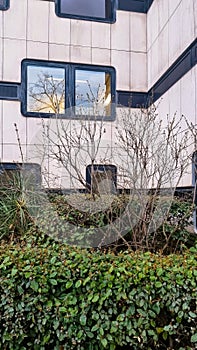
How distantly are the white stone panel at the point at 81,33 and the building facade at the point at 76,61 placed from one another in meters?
0.02

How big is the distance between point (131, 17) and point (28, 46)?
224 centimetres

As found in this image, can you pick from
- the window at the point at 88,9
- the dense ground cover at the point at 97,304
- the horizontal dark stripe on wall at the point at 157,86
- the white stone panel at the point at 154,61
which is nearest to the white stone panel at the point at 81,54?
the window at the point at 88,9

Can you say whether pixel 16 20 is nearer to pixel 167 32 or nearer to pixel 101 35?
pixel 101 35

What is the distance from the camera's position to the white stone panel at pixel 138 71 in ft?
23.1

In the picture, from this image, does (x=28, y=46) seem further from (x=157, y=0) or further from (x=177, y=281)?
(x=177, y=281)

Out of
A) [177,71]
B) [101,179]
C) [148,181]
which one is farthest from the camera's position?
[177,71]

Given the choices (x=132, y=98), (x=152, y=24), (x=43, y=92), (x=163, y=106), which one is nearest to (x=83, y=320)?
(x=163, y=106)

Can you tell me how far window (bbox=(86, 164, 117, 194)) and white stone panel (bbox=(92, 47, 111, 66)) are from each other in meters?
3.27

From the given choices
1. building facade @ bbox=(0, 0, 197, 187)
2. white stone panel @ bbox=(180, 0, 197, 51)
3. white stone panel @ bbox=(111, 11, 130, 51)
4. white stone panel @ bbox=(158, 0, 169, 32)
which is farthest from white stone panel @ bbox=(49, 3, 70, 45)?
white stone panel @ bbox=(180, 0, 197, 51)

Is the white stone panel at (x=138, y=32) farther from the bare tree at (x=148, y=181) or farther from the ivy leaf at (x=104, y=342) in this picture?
the ivy leaf at (x=104, y=342)

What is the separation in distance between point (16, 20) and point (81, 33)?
127 centimetres

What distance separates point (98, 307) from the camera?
8.36 feet

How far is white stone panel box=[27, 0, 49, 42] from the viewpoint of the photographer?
258 inches

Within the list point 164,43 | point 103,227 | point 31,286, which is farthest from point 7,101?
point 31,286
